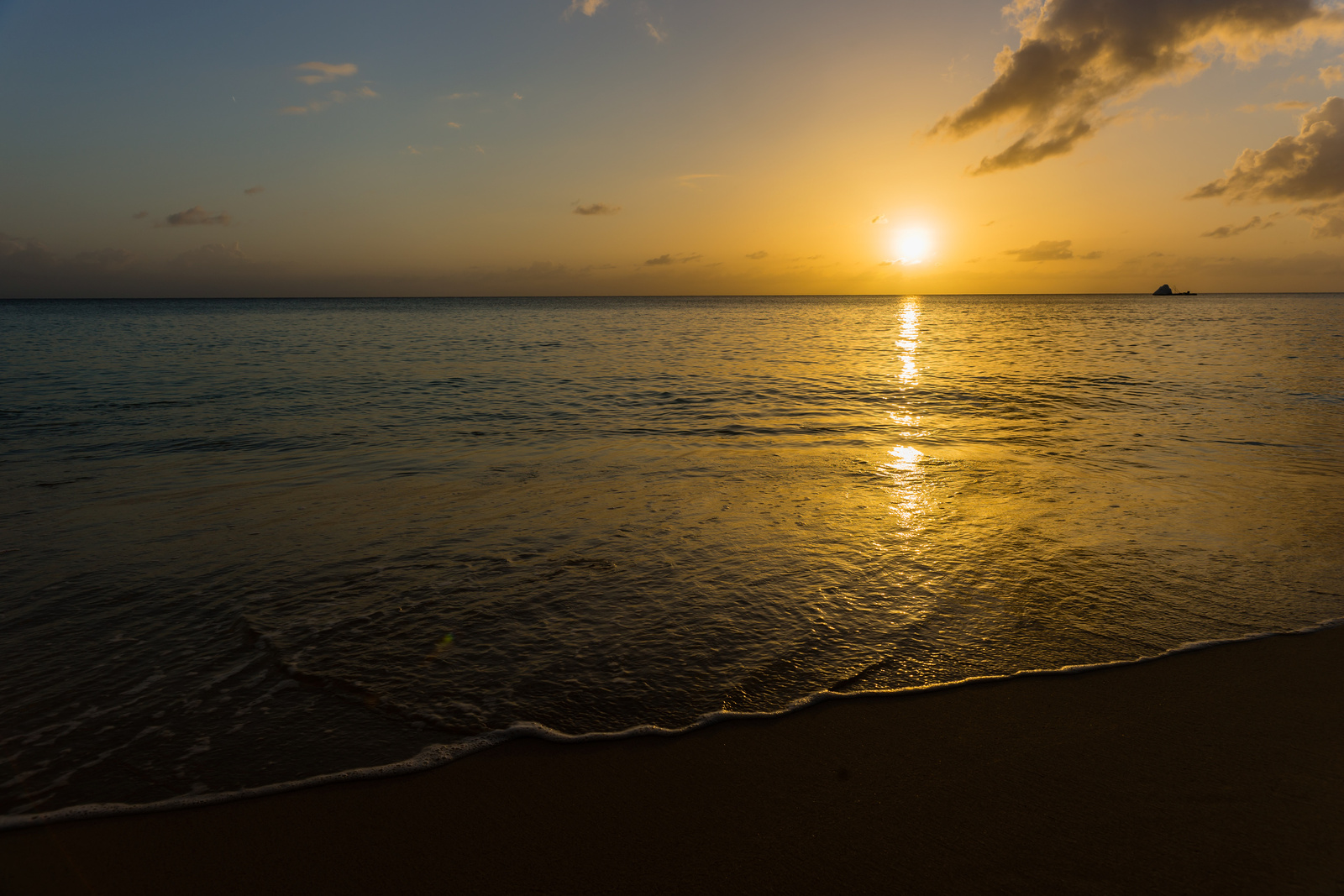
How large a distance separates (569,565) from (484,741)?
2.24 meters

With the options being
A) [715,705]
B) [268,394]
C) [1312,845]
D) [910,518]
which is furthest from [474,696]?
[268,394]

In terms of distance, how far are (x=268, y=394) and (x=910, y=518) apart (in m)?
15.9

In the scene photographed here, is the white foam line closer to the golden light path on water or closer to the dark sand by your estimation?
the dark sand

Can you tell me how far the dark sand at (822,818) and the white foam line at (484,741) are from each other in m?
0.05

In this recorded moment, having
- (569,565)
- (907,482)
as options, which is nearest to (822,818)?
(569,565)

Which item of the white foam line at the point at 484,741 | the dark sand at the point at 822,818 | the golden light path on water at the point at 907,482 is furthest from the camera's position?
the golden light path on water at the point at 907,482

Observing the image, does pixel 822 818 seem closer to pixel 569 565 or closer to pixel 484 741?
pixel 484 741

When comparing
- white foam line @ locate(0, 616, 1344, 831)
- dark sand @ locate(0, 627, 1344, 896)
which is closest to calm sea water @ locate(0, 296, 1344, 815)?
white foam line @ locate(0, 616, 1344, 831)

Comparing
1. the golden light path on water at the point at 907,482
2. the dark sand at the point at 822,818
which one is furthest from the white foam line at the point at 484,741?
the golden light path on water at the point at 907,482

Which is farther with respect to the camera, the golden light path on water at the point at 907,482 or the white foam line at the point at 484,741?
the golden light path on water at the point at 907,482

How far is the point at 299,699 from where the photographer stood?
3605mm

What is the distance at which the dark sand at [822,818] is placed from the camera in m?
2.44

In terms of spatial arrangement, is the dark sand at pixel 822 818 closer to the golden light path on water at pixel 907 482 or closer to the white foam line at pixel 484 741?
the white foam line at pixel 484 741

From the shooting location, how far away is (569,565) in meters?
5.43
